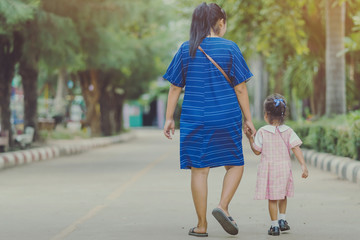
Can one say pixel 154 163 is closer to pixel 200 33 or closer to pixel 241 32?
pixel 241 32

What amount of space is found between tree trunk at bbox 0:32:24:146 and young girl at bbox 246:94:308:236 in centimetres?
1556

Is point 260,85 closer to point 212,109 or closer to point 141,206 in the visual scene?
point 141,206

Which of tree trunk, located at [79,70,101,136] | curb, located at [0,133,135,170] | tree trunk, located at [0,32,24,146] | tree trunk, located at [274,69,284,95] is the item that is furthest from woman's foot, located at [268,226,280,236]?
tree trunk, located at [79,70,101,136]

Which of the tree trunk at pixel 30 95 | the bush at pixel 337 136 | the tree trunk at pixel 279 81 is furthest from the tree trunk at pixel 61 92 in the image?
the bush at pixel 337 136

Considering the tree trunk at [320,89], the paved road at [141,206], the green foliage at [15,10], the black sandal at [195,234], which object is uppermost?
the green foliage at [15,10]

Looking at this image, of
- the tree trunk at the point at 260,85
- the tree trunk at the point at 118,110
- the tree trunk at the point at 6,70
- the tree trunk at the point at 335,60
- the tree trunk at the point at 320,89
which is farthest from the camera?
the tree trunk at the point at 118,110

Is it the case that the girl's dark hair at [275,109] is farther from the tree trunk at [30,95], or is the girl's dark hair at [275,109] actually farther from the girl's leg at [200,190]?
the tree trunk at [30,95]

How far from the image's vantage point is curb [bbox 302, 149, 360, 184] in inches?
523

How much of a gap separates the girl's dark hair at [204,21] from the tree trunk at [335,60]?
14.2m

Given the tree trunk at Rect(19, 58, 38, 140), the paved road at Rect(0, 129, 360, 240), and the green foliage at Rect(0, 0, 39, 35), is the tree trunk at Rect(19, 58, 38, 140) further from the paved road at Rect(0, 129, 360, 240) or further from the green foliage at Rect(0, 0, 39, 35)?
the paved road at Rect(0, 129, 360, 240)

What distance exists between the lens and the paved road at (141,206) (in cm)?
765

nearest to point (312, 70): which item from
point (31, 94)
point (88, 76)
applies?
point (31, 94)

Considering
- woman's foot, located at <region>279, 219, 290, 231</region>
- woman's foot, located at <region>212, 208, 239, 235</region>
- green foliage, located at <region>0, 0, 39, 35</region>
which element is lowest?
woman's foot, located at <region>279, 219, 290, 231</region>

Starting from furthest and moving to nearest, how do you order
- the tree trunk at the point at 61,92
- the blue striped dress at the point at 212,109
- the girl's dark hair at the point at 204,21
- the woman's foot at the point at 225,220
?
the tree trunk at the point at 61,92, the girl's dark hair at the point at 204,21, the blue striped dress at the point at 212,109, the woman's foot at the point at 225,220
